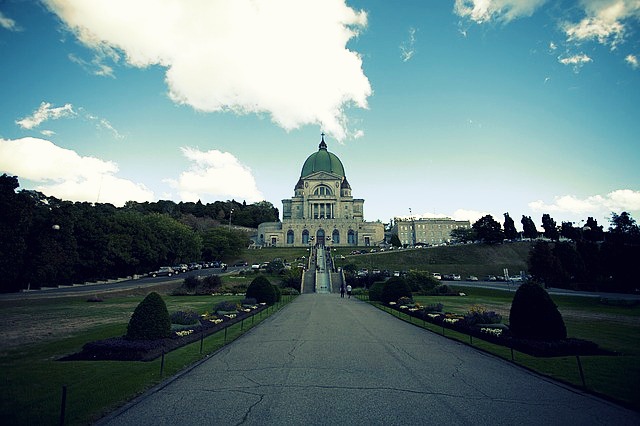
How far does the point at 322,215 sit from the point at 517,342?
A: 343 feet

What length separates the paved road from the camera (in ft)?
23.7

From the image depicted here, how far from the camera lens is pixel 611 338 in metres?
15.1

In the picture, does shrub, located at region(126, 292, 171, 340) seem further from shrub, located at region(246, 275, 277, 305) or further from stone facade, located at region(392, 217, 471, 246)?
stone facade, located at region(392, 217, 471, 246)

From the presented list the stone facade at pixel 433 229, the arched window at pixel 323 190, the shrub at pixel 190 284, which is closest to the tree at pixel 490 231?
the arched window at pixel 323 190

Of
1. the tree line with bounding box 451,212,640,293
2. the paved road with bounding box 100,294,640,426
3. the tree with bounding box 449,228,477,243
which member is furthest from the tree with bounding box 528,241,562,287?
the tree with bounding box 449,228,477,243

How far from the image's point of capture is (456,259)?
8456 centimetres

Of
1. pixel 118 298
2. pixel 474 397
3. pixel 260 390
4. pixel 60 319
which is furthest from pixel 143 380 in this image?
pixel 118 298

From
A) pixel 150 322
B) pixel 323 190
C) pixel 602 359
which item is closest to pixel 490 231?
pixel 323 190

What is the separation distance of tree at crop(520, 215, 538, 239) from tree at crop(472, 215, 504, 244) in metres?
22.9

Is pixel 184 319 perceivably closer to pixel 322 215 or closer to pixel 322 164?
pixel 322 215

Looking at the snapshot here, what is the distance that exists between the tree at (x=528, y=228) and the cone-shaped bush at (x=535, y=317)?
111 m

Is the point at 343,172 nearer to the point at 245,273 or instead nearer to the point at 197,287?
the point at 245,273

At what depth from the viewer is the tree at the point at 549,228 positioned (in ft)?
366

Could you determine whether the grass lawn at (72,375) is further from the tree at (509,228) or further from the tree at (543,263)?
the tree at (509,228)
